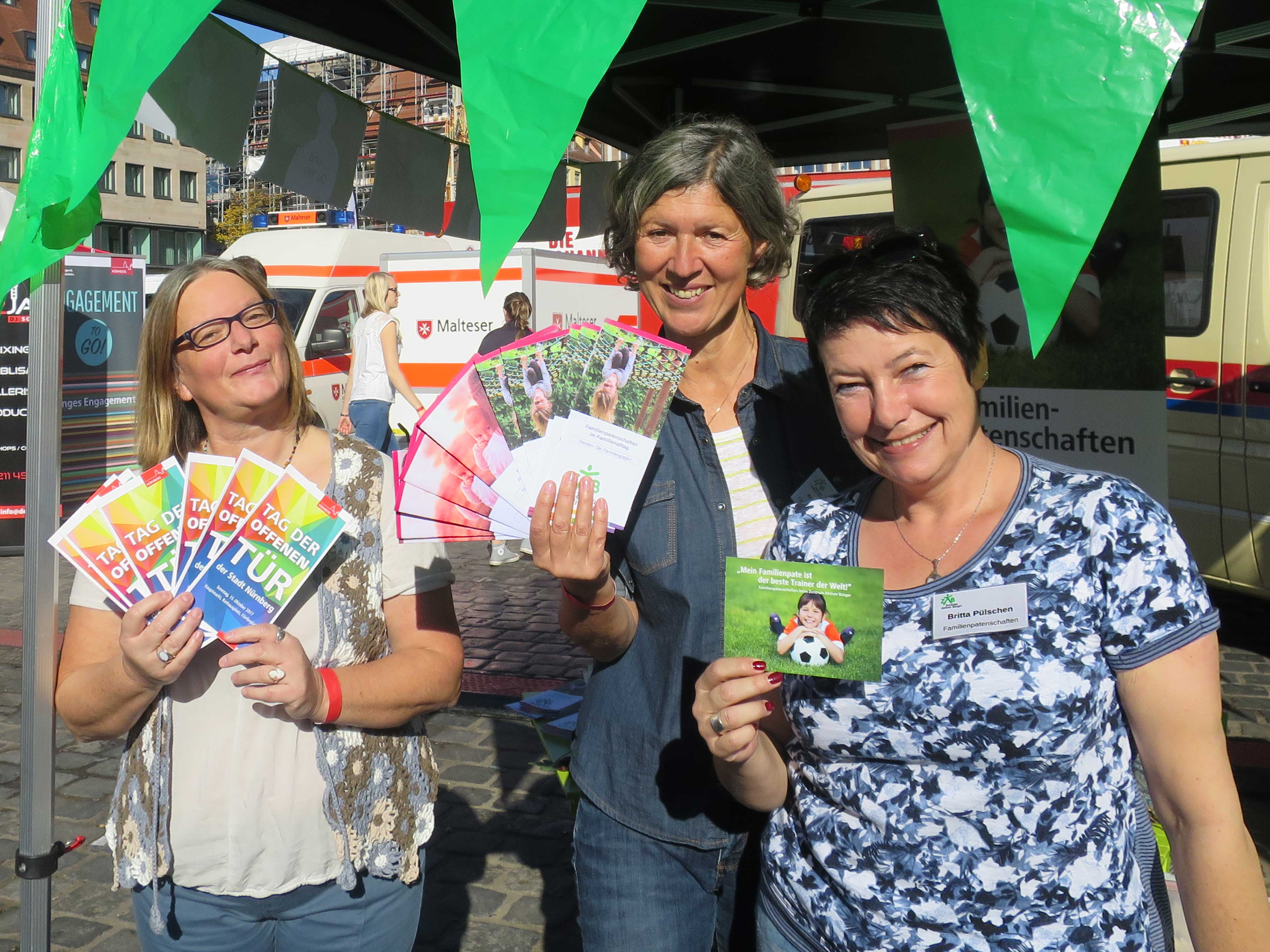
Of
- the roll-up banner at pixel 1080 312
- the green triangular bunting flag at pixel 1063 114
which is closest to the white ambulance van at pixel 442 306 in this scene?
the roll-up banner at pixel 1080 312

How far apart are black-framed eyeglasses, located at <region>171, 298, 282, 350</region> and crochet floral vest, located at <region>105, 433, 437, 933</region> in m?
0.27

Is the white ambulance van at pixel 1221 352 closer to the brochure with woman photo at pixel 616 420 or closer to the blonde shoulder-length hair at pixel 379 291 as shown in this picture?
the brochure with woman photo at pixel 616 420

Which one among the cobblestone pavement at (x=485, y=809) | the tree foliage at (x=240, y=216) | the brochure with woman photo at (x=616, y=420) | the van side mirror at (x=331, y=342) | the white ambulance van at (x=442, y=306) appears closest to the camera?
the brochure with woman photo at (x=616, y=420)

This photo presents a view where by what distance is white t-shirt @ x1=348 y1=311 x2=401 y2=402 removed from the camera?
8945mm

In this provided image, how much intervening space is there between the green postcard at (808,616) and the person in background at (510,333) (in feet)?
22.0

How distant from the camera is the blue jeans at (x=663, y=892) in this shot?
1.82m

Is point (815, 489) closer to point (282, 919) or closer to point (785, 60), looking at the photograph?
point (282, 919)

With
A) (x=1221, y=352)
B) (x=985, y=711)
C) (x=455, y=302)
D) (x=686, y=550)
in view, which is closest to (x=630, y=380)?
(x=686, y=550)

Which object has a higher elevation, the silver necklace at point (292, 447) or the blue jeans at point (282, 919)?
the silver necklace at point (292, 447)

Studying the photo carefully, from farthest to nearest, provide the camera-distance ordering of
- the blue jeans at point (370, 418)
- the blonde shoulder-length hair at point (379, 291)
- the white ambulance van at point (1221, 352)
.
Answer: the blue jeans at point (370, 418), the blonde shoulder-length hair at point (379, 291), the white ambulance van at point (1221, 352)

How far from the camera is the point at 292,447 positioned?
195 cm

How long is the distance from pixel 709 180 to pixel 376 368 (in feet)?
25.6

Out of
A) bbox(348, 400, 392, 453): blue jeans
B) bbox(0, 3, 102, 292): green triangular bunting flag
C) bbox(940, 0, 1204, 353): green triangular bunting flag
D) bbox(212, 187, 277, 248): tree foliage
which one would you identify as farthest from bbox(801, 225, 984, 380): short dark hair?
bbox(212, 187, 277, 248): tree foliage

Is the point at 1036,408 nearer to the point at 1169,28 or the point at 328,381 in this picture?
the point at 1169,28
